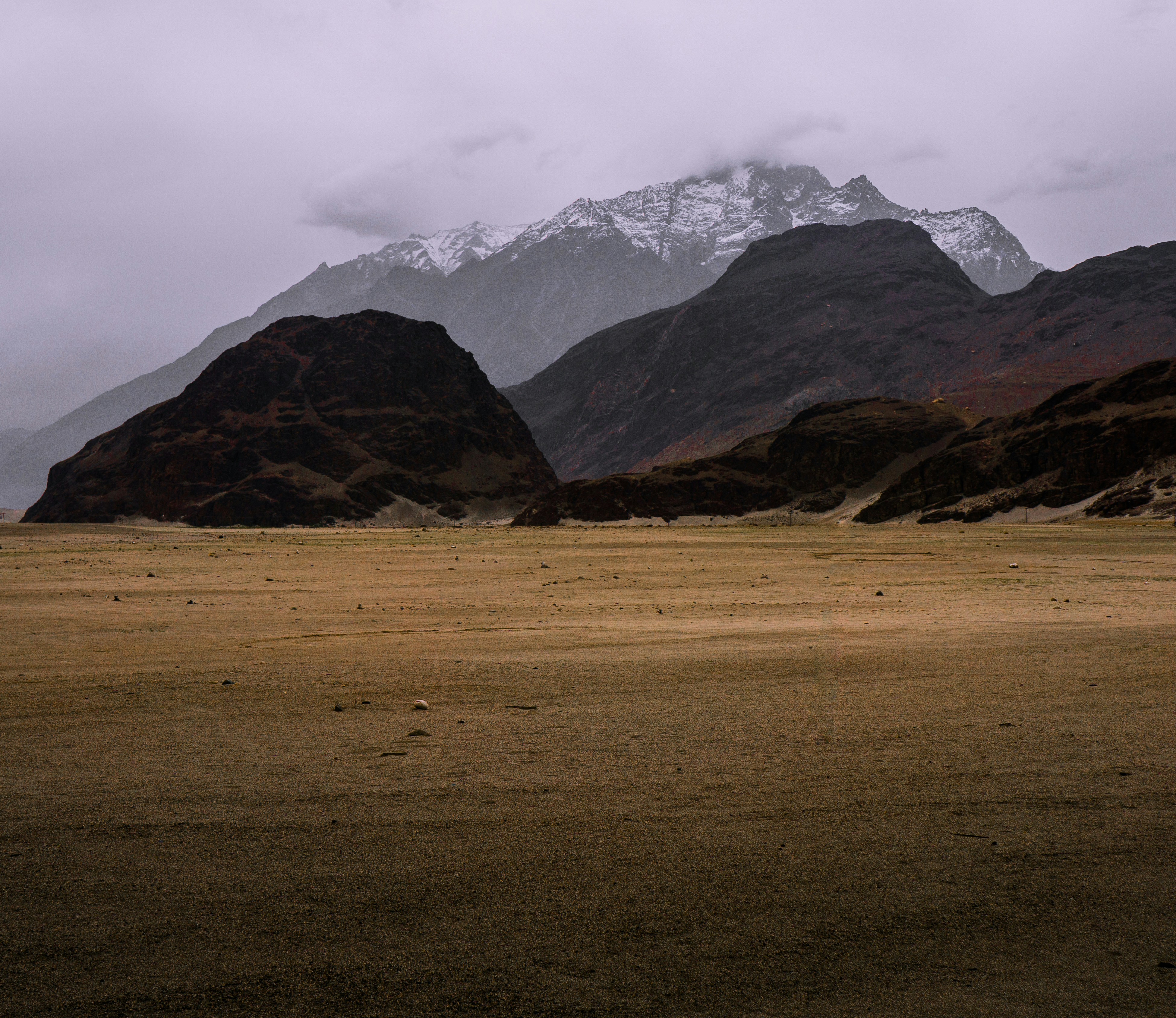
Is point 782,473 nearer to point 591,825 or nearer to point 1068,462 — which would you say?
point 1068,462

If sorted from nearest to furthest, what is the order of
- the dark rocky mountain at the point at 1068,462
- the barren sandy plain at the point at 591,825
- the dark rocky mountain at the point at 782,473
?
the barren sandy plain at the point at 591,825, the dark rocky mountain at the point at 1068,462, the dark rocky mountain at the point at 782,473

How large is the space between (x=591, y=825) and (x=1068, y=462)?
130691 millimetres

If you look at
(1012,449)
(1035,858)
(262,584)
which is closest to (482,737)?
(1035,858)

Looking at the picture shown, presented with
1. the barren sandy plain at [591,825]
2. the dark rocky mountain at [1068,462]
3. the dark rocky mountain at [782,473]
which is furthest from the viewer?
the dark rocky mountain at [782,473]

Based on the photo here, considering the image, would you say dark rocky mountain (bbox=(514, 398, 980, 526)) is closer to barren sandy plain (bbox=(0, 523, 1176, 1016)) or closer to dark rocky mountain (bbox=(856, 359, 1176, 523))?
dark rocky mountain (bbox=(856, 359, 1176, 523))

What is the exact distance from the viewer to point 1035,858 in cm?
552

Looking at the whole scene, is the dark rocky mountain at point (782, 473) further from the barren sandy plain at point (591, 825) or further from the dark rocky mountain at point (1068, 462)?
the barren sandy plain at point (591, 825)

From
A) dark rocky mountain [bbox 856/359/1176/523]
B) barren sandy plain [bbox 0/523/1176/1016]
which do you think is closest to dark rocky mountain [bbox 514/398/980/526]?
dark rocky mountain [bbox 856/359/1176/523]

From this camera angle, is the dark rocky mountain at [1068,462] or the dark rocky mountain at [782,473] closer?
the dark rocky mountain at [1068,462]

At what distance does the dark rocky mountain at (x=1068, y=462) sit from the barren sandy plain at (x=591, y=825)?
102 m

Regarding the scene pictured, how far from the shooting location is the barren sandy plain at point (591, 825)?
4281 mm

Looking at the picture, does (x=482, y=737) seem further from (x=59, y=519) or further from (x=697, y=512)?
(x=59, y=519)

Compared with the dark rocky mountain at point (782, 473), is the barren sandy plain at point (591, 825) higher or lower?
lower

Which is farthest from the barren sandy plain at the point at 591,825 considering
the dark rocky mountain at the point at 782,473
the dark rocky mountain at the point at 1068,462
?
the dark rocky mountain at the point at 782,473
